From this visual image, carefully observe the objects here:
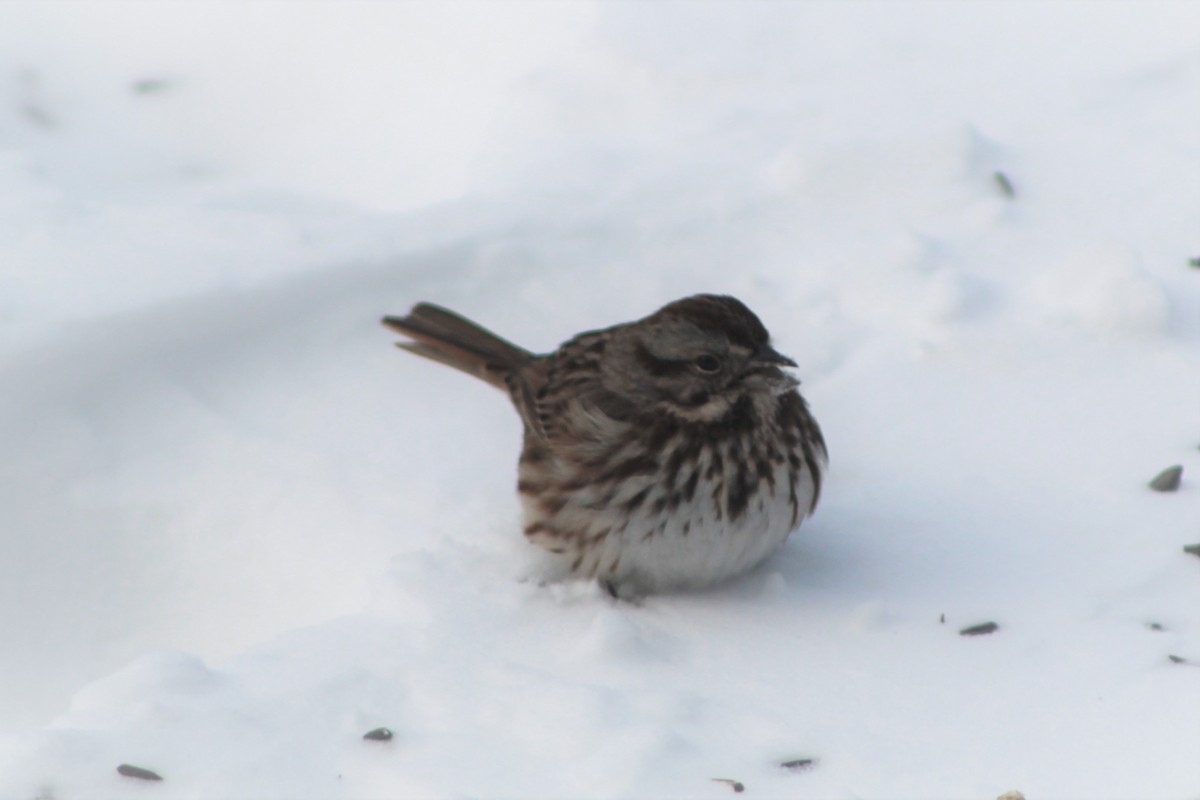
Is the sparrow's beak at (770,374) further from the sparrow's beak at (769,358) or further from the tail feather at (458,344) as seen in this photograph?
the tail feather at (458,344)

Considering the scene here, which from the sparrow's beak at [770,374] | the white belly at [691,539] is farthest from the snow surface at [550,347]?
the sparrow's beak at [770,374]

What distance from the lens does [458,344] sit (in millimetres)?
5016

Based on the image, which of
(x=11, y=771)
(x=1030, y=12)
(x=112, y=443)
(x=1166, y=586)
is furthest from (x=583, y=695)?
(x=1030, y=12)

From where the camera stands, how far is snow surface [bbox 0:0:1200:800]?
11.7ft

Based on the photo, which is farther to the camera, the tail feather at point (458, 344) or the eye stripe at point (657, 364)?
the tail feather at point (458, 344)

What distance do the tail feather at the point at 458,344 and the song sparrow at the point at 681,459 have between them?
26.0 inches

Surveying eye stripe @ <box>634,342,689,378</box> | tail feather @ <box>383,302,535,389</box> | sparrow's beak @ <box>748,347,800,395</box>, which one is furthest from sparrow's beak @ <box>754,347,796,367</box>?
tail feather @ <box>383,302,535,389</box>

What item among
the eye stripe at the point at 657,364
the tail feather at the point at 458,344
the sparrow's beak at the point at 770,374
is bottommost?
the sparrow's beak at the point at 770,374

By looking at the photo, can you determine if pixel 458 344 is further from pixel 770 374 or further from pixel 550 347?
pixel 770 374

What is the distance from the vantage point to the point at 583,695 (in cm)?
366

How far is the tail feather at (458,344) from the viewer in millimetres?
4938

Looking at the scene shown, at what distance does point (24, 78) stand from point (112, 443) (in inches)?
107

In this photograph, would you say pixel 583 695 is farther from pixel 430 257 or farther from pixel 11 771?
pixel 430 257

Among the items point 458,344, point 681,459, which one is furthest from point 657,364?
point 458,344
